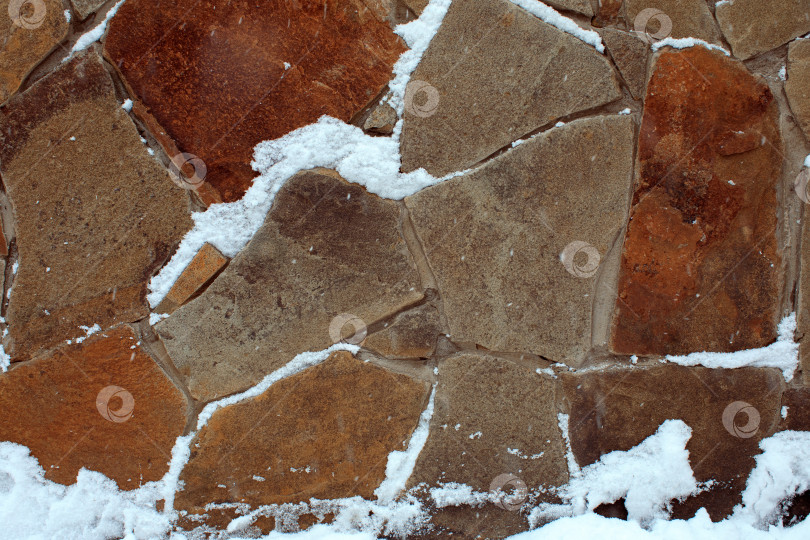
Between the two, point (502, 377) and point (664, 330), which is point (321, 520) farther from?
point (664, 330)

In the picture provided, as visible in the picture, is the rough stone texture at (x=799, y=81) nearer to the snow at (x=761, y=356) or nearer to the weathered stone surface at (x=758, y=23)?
the weathered stone surface at (x=758, y=23)

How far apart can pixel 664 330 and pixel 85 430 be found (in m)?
1.50

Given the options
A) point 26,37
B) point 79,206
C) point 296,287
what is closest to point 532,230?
point 296,287

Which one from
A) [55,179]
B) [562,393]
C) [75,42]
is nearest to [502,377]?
[562,393]

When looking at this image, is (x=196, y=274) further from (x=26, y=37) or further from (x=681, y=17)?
(x=681, y=17)

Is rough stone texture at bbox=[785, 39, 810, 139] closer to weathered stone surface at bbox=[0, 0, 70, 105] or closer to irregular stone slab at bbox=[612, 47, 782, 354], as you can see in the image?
irregular stone slab at bbox=[612, 47, 782, 354]

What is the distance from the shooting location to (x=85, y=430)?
3.97 ft

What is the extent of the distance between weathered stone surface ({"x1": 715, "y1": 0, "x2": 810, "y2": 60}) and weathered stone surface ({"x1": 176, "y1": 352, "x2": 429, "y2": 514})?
3.86 ft

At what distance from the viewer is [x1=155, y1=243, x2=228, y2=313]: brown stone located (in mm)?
1184

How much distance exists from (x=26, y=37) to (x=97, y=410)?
36.2 inches

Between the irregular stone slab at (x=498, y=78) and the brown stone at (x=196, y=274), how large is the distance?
59 cm

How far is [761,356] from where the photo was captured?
1.25 m

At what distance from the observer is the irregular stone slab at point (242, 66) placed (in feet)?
3.66

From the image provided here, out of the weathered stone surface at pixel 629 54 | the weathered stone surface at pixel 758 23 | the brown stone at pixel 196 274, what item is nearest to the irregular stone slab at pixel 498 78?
the weathered stone surface at pixel 629 54
